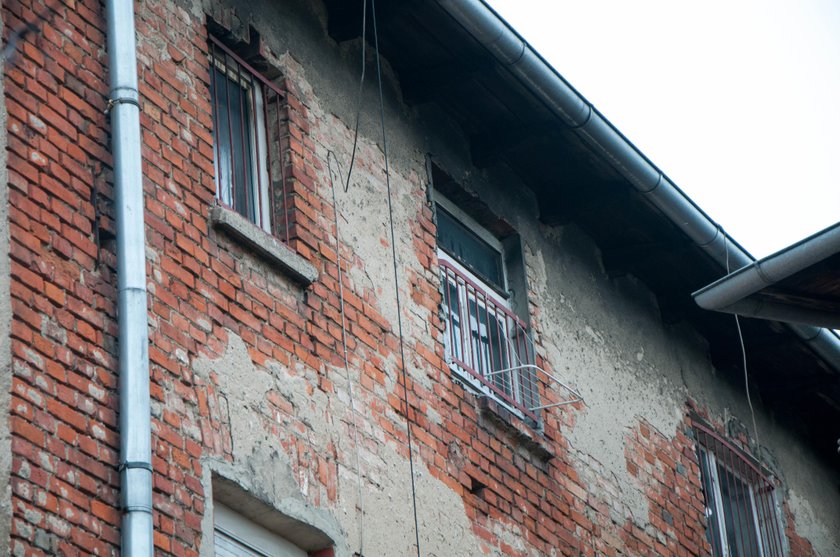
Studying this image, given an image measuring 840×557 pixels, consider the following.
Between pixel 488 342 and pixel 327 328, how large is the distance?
2.01 m

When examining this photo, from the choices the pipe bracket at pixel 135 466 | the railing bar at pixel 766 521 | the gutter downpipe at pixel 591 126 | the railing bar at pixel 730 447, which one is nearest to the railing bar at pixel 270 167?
the gutter downpipe at pixel 591 126

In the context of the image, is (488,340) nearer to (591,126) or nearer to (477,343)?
(477,343)

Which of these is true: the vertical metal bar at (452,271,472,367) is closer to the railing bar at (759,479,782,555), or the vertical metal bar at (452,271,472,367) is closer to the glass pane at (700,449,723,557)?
the glass pane at (700,449,723,557)

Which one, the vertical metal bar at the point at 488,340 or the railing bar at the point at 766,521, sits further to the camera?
the railing bar at the point at 766,521

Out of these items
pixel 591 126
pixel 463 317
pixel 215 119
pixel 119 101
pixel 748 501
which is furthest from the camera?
pixel 748 501

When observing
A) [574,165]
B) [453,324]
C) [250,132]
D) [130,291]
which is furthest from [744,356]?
[130,291]

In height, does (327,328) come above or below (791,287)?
above

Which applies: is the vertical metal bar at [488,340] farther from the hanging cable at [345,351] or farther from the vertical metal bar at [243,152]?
the vertical metal bar at [243,152]

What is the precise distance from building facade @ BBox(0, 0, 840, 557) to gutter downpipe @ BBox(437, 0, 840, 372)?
155mm

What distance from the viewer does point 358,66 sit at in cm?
939

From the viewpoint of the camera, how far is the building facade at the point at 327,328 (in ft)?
21.1

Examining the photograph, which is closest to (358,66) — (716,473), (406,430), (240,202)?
(240,202)

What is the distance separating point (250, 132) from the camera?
8453 millimetres

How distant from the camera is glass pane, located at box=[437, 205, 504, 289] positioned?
390 inches
